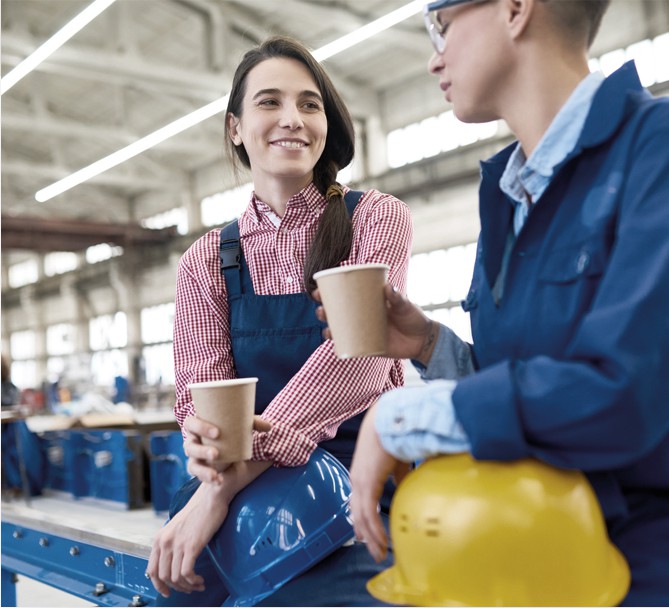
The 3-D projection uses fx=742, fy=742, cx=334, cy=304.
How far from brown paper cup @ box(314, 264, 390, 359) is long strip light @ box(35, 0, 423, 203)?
337 centimetres

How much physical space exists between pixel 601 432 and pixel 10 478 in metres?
7.56

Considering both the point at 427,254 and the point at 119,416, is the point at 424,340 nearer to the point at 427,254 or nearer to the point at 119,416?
the point at 119,416

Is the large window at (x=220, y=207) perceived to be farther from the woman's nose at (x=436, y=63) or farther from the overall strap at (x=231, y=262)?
the woman's nose at (x=436, y=63)

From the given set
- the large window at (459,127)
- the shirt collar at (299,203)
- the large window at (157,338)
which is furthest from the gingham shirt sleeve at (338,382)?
the large window at (157,338)

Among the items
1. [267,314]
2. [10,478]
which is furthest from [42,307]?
[267,314]

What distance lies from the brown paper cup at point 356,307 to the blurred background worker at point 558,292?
0.24 feet

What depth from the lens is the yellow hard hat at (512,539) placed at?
2.78ft

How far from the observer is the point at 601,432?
0.83 metres

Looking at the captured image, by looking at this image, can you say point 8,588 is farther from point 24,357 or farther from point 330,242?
point 24,357

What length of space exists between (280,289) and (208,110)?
28.3ft

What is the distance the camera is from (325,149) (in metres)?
1.95

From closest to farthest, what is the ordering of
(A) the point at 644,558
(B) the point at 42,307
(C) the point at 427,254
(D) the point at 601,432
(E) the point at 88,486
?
(D) the point at 601,432
(A) the point at 644,558
(E) the point at 88,486
(C) the point at 427,254
(B) the point at 42,307

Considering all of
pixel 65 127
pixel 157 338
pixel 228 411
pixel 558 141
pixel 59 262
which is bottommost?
pixel 228 411

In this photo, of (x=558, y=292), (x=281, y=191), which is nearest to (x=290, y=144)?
(x=281, y=191)
